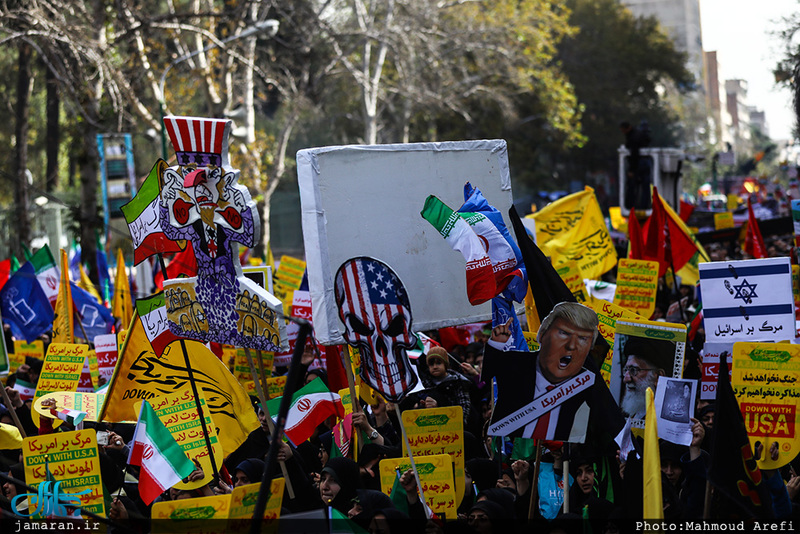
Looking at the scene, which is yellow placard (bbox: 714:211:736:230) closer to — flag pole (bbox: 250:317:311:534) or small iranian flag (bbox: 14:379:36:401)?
small iranian flag (bbox: 14:379:36:401)

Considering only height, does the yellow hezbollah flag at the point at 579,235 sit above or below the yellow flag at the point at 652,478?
above

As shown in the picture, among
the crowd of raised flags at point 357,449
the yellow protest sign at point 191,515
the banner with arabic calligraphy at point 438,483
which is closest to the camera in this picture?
the yellow protest sign at point 191,515

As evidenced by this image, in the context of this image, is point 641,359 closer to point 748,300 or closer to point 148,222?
point 748,300

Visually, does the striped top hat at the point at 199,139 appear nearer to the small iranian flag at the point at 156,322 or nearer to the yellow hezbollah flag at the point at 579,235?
the small iranian flag at the point at 156,322

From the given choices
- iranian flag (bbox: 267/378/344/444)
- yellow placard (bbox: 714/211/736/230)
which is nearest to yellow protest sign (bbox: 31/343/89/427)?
iranian flag (bbox: 267/378/344/444)

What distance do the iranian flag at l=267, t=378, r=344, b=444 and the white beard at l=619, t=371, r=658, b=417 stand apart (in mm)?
1879

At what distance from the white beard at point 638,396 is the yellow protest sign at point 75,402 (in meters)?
3.59

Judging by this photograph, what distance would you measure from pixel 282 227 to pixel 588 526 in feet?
147

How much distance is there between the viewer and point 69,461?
5859 millimetres

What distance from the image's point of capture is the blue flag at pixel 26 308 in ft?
37.1

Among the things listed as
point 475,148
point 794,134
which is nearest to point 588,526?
point 475,148

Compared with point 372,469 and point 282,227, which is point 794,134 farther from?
point 372,469

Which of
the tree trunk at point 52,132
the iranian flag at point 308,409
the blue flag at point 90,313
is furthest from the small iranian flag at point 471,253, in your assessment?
the tree trunk at point 52,132

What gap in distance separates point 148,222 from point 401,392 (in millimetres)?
2276
